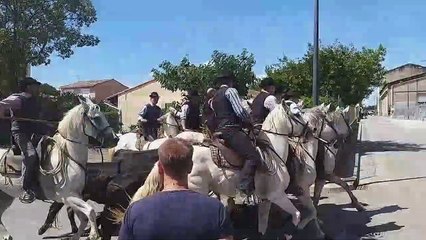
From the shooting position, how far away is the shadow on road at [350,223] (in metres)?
9.32

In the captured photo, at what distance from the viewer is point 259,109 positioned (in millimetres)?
9836

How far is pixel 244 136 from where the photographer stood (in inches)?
315

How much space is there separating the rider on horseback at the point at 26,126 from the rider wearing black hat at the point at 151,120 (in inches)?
186

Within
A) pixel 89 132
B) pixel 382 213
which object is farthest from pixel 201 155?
pixel 382 213

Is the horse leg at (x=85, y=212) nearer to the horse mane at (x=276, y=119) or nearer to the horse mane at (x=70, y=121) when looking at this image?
the horse mane at (x=70, y=121)

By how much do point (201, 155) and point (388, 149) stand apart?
20461 millimetres

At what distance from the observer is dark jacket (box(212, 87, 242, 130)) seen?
801 cm

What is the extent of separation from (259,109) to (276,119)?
2.82 feet

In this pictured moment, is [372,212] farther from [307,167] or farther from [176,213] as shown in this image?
[176,213]

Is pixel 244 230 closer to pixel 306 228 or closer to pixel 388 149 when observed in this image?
pixel 306 228

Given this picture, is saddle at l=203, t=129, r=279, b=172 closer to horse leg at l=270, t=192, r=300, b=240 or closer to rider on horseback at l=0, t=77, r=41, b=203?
horse leg at l=270, t=192, r=300, b=240

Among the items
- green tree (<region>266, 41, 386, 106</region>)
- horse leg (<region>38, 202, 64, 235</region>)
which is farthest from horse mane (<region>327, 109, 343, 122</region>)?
green tree (<region>266, 41, 386, 106</region>)

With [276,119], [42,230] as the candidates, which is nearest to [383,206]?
[276,119]

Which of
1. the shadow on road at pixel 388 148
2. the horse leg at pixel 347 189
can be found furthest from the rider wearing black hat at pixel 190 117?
the shadow on road at pixel 388 148
